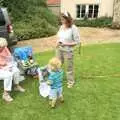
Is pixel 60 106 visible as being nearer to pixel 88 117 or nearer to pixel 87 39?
pixel 88 117

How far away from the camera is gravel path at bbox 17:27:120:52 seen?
1804 centimetres

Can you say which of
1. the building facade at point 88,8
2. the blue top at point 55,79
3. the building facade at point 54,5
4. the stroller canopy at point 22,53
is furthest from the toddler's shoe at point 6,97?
the building facade at point 88,8

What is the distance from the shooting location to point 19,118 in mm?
7602

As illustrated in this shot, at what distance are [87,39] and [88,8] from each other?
974cm

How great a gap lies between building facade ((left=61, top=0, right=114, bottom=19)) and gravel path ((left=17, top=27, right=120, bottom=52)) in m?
4.76

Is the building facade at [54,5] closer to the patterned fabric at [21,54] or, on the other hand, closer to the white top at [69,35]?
the patterned fabric at [21,54]

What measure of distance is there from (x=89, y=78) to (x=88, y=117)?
2.40 meters

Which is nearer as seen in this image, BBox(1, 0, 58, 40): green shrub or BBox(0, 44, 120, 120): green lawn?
BBox(0, 44, 120, 120): green lawn

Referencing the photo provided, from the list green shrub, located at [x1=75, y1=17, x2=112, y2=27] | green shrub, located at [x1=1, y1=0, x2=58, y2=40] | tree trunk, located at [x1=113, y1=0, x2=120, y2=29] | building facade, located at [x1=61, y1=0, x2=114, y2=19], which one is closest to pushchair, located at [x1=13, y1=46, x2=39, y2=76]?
green shrub, located at [x1=1, y1=0, x2=58, y2=40]

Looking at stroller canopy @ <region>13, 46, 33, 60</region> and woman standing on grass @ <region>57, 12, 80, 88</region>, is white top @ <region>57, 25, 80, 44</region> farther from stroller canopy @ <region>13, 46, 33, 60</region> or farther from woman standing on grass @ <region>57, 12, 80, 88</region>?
stroller canopy @ <region>13, 46, 33, 60</region>

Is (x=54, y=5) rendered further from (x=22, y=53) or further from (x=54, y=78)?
(x=54, y=78)

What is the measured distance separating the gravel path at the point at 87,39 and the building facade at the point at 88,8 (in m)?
4.76

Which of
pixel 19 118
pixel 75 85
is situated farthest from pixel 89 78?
pixel 19 118

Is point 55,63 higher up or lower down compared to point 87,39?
higher up
